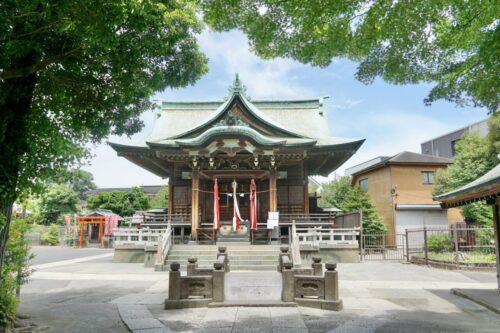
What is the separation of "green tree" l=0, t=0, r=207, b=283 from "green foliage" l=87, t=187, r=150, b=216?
1564 inches

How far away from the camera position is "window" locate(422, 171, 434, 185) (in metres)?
30.9

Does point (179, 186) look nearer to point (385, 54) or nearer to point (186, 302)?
point (186, 302)

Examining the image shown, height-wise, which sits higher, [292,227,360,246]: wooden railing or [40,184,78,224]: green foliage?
[40,184,78,224]: green foliage

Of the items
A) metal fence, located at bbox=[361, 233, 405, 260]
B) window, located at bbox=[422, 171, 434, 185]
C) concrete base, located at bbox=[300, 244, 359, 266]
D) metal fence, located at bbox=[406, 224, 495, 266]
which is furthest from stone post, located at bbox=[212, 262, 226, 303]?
window, located at bbox=[422, 171, 434, 185]

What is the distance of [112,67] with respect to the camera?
661 cm

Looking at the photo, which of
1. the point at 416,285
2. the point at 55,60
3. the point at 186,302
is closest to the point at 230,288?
the point at 186,302

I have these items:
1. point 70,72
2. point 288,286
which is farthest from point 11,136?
point 288,286

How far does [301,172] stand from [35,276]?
1309 centimetres

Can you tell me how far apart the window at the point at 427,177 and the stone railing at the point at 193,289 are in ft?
87.6

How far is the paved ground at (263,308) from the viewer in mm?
6836

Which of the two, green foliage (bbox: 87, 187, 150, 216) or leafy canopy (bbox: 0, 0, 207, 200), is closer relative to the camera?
leafy canopy (bbox: 0, 0, 207, 200)

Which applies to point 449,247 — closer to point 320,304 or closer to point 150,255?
point 150,255

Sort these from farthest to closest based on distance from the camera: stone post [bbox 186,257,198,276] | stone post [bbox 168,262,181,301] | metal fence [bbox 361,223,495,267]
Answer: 1. metal fence [bbox 361,223,495,267]
2. stone post [bbox 186,257,198,276]
3. stone post [bbox 168,262,181,301]

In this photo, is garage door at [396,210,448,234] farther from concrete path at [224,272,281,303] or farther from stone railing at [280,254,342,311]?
stone railing at [280,254,342,311]
